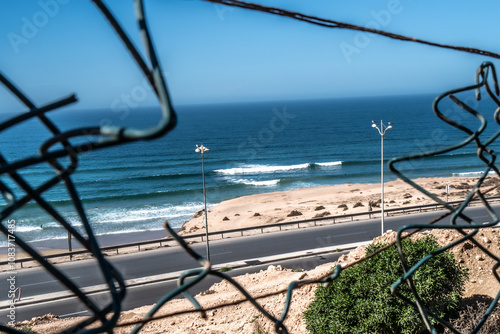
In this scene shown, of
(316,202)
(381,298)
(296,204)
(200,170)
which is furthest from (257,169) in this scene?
(381,298)

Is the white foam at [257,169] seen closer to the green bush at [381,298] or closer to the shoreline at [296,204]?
the shoreline at [296,204]

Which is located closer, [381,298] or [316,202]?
[381,298]

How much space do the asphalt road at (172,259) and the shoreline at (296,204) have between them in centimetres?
813

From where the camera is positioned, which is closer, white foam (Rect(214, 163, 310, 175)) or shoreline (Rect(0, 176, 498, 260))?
shoreline (Rect(0, 176, 498, 260))

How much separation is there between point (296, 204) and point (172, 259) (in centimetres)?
2316

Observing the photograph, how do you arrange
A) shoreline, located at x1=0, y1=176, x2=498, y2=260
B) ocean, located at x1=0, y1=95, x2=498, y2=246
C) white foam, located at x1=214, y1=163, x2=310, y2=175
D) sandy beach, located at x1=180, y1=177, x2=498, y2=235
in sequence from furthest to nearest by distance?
1. white foam, located at x1=214, y1=163, x2=310, y2=175
2. ocean, located at x1=0, y1=95, x2=498, y2=246
3. sandy beach, located at x1=180, y1=177, x2=498, y2=235
4. shoreline, located at x1=0, y1=176, x2=498, y2=260

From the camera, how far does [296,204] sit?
48.0 meters

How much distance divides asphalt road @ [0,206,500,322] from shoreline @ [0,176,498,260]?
8129mm

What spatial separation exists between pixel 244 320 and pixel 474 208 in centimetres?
2726

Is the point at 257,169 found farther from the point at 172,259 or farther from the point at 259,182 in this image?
the point at 172,259

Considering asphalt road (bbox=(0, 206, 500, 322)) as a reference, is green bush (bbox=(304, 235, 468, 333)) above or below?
above

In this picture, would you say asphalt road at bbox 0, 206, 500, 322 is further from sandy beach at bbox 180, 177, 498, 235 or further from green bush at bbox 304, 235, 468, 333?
green bush at bbox 304, 235, 468, 333

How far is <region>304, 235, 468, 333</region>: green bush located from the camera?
10.2m

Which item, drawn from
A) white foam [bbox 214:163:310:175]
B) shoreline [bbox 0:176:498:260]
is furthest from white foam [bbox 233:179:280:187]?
white foam [bbox 214:163:310:175]
